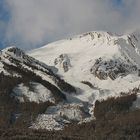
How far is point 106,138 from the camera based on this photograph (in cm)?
16012

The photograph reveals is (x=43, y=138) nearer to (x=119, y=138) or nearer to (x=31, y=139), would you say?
(x=31, y=139)

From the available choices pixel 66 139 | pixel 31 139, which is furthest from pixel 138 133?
pixel 31 139

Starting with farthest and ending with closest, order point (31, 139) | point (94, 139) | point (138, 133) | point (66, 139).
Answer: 1. point (138, 133)
2. point (94, 139)
3. point (66, 139)
4. point (31, 139)

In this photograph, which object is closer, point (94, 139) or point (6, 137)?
point (6, 137)

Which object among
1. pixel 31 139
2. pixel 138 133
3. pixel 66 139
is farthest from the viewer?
pixel 138 133

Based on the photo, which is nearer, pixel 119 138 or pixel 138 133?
pixel 119 138

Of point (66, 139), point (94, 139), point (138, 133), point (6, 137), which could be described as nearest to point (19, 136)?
point (6, 137)

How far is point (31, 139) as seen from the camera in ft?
413

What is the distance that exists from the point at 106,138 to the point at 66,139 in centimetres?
2730

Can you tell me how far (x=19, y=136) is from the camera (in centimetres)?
12862

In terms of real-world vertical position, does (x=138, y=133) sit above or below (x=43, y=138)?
above

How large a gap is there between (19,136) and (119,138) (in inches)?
1471

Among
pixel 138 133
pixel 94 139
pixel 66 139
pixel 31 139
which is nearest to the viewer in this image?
pixel 31 139

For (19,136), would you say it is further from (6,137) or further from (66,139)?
(66,139)
